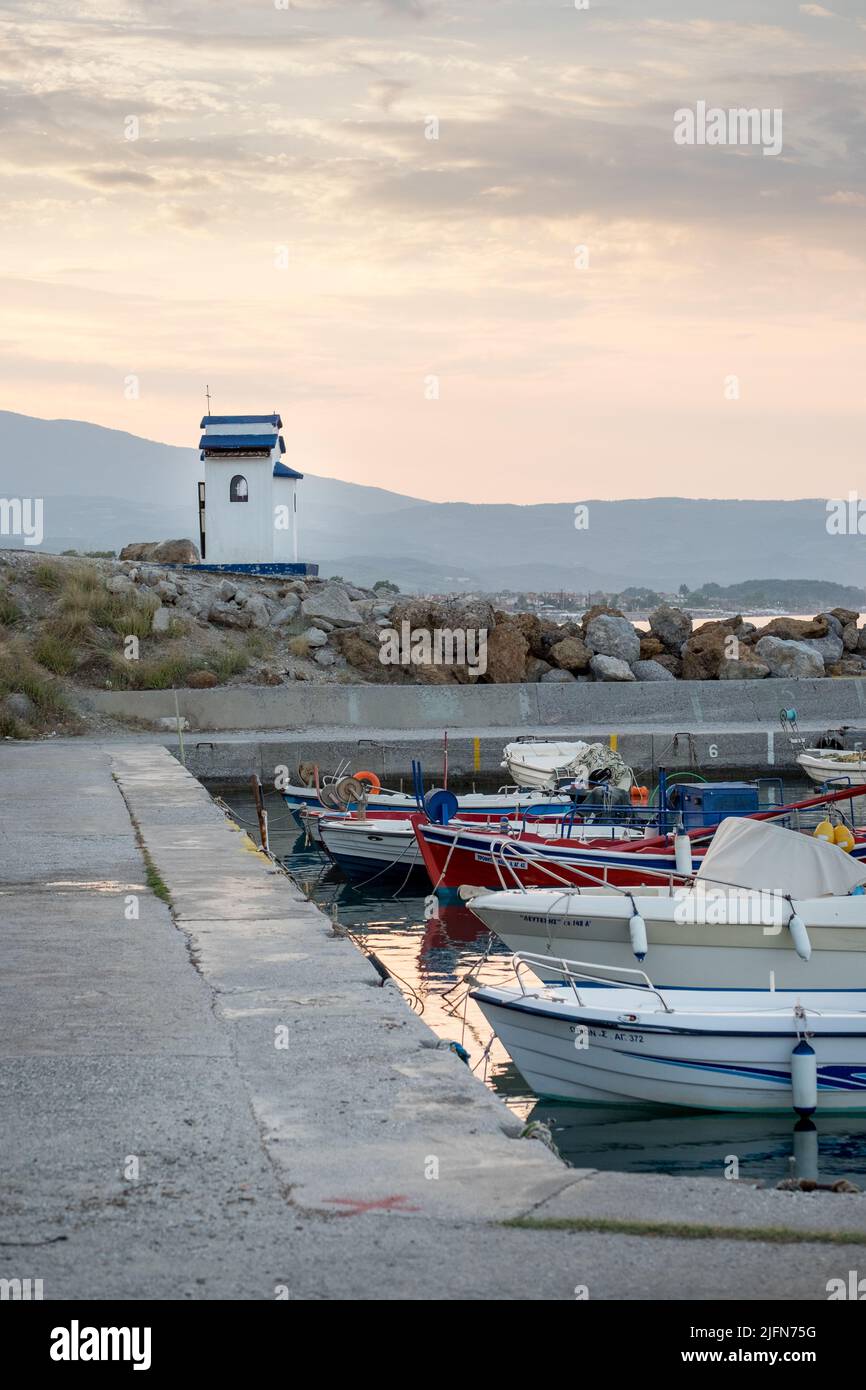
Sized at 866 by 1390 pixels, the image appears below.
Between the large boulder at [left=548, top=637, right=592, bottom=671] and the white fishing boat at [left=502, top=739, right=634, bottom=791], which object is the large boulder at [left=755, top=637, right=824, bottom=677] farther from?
the white fishing boat at [left=502, top=739, right=634, bottom=791]

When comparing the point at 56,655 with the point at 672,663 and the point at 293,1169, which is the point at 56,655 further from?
the point at 293,1169

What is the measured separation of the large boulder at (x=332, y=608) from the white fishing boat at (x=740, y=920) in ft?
88.2

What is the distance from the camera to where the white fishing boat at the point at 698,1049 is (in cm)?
1028

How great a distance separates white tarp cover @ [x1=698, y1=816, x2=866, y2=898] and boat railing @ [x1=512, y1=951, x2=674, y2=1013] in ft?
3.90

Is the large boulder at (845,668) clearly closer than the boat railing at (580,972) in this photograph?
No

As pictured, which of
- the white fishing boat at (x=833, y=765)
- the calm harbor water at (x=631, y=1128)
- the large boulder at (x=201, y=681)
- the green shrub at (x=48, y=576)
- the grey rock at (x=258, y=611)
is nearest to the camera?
the calm harbor water at (x=631, y=1128)

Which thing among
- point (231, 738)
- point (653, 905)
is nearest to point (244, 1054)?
point (653, 905)

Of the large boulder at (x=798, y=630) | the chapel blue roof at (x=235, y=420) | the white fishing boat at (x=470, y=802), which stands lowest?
the white fishing boat at (x=470, y=802)

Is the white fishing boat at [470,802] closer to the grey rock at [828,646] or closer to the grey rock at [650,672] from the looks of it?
the grey rock at [650,672]

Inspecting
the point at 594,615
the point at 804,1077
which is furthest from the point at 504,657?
the point at 804,1077

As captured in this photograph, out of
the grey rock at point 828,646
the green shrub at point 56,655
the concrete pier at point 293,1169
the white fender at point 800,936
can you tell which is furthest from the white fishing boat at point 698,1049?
the grey rock at point 828,646

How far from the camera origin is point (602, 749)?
25609mm
